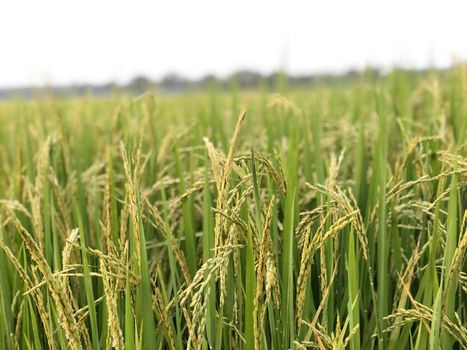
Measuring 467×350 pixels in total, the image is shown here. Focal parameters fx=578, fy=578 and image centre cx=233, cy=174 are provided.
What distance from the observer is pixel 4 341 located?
1018 mm

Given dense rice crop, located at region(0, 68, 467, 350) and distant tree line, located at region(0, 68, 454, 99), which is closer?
dense rice crop, located at region(0, 68, 467, 350)

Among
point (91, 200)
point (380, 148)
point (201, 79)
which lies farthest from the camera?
point (201, 79)

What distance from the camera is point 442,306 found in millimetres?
774

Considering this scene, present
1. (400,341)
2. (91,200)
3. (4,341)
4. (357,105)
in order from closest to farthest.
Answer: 1. (400,341)
2. (4,341)
3. (91,200)
4. (357,105)

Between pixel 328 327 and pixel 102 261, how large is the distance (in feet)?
1.26

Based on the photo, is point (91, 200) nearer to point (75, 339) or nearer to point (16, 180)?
point (16, 180)

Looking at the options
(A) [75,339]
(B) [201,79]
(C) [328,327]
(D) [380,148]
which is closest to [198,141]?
(D) [380,148]

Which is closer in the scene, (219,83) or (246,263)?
(246,263)

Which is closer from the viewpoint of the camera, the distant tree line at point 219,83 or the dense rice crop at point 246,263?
the dense rice crop at point 246,263

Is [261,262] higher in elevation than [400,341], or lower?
higher

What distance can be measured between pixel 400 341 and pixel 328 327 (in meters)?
0.11

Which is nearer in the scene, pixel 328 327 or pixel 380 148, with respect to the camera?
pixel 328 327

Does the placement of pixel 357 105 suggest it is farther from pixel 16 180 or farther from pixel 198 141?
pixel 16 180

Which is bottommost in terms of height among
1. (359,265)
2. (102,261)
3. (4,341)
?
(4,341)
